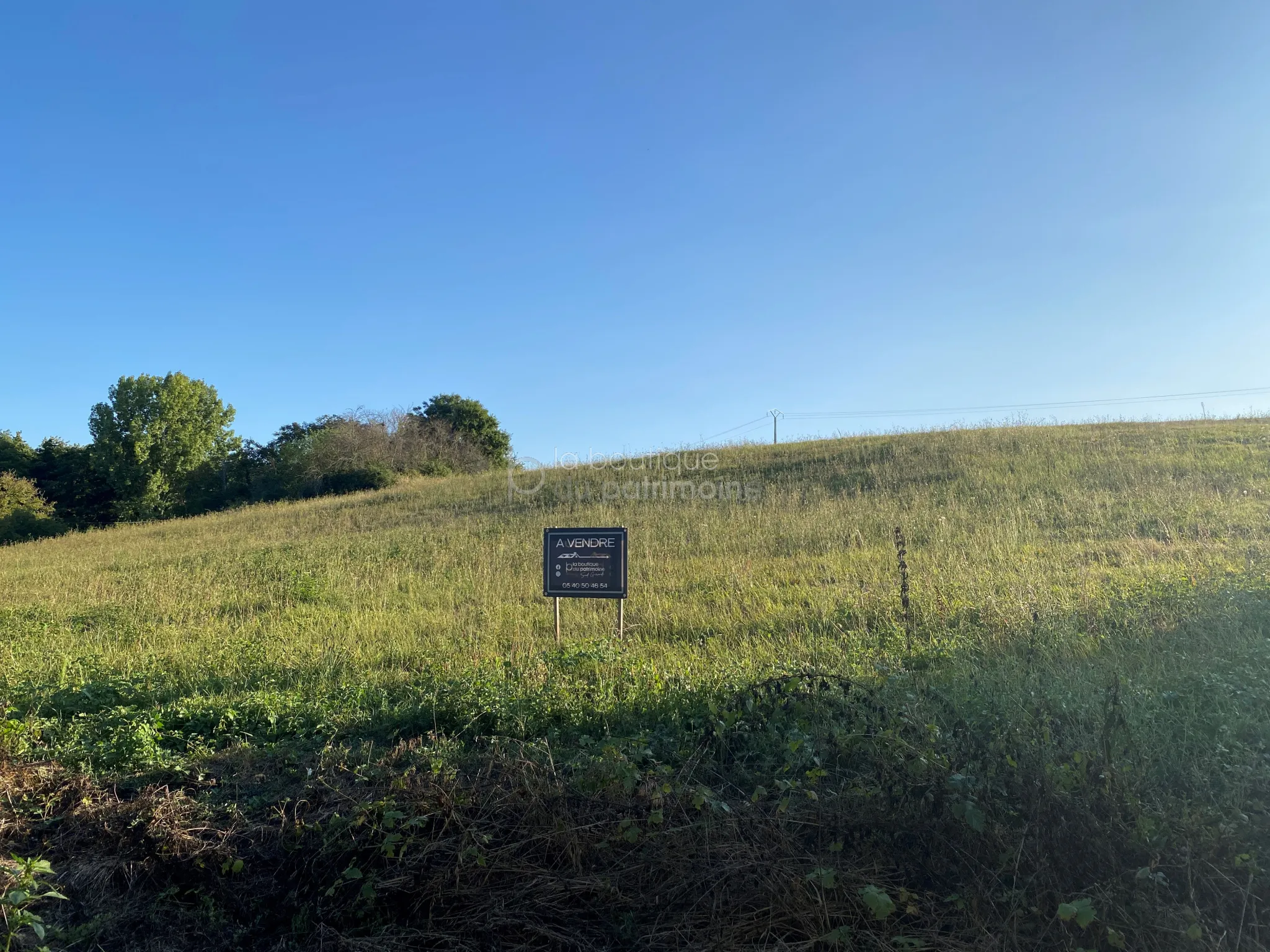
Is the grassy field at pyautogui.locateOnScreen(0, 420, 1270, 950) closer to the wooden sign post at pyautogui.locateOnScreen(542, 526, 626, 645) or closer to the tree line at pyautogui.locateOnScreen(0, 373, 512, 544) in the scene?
the wooden sign post at pyautogui.locateOnScreen(542, 526, 626, 645)

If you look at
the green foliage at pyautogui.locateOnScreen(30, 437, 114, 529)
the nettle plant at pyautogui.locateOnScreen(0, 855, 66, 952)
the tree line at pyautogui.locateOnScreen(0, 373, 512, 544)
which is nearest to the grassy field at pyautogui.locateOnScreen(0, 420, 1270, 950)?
the nettle plant at pyautogui.locateOnScreen(0, 855, 66, 952)

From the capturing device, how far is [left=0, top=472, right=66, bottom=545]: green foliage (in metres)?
33.3

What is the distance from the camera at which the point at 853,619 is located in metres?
7.21

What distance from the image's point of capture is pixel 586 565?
7355 mm

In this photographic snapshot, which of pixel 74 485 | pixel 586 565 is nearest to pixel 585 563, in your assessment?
pixel 586 565

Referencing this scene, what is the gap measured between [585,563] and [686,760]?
363 centimetres

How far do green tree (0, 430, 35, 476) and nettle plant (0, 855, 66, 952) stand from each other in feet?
163

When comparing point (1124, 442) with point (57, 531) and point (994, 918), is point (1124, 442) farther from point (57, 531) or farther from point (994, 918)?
point (57, 531)

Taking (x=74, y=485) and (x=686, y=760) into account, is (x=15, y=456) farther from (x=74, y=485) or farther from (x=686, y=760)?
(x=686, y=760)

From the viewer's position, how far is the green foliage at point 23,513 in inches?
1310

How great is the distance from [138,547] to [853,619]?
68.6 feet

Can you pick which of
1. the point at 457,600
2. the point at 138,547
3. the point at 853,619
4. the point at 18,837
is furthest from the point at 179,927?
the point at 138,547

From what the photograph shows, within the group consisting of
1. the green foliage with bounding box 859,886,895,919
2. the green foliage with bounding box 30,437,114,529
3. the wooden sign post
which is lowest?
the green foliage with bounding box 859,886,895,919

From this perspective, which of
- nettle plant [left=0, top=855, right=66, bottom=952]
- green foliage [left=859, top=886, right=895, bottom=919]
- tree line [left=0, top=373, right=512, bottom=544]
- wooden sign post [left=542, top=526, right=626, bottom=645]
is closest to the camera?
green foliage [left=859, top=886, right=895, bottom=919]
